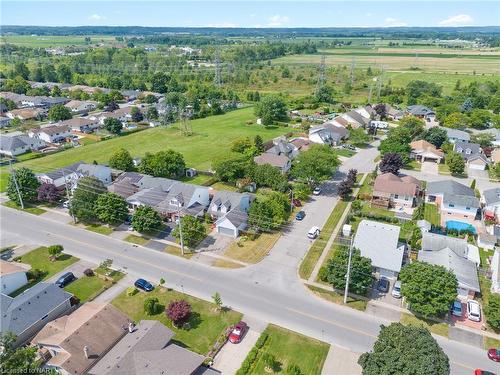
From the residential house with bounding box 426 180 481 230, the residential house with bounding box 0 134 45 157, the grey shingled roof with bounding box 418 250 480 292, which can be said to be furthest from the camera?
the residential house with bounding box 0 134 45 157

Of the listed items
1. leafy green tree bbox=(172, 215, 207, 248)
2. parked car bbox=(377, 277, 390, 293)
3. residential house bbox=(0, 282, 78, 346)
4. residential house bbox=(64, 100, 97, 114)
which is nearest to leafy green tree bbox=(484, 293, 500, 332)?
parked car bbox=(377, 277, 390, 293)

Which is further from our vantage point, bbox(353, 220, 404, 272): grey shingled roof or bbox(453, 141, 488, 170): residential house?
bbox(453, 141, 488, 170): residential house

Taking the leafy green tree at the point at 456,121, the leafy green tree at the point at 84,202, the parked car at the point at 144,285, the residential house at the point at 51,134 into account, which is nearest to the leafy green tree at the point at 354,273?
the parked car at the point at 144,285

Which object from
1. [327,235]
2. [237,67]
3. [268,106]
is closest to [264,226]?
[327,235]

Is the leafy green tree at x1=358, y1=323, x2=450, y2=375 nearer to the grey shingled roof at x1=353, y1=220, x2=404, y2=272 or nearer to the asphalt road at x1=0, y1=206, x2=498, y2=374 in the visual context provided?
the asphalt road at x1=0, y1=206, x2=498, y2=374

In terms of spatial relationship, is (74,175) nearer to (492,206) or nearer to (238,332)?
(238,332)

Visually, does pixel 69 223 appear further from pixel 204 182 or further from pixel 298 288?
pixel 298 288
